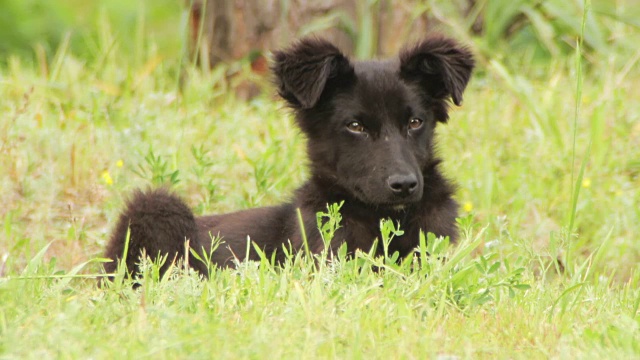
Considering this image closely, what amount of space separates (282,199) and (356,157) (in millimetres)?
1155

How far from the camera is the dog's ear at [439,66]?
14.9 feet

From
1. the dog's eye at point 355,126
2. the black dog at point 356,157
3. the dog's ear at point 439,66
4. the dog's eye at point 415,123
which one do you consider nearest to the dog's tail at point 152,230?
the black dog at point 356,157

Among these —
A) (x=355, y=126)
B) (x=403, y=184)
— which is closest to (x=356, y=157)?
(x=355, y=126)

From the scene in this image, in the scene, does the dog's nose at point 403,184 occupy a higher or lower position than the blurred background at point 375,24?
lower

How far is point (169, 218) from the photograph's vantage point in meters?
4.70

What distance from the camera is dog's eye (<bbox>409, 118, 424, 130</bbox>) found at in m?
4.55

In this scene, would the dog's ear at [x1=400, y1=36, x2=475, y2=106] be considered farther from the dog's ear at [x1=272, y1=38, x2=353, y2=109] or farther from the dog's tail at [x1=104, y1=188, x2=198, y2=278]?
the dog's tail at [x1=104, y1=188, x2=198, y2=278]

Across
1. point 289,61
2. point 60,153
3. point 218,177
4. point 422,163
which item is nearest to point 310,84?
point 289,61

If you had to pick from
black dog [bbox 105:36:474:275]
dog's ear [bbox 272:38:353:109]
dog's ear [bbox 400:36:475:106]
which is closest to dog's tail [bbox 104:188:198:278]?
black dog [bbox 105:36:474:275]

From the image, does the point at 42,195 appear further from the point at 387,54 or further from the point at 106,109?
the point at 387,54

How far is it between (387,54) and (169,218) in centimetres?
344

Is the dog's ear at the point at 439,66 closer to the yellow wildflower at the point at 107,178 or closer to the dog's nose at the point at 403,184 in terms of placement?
the dog's nose at the point at 403,184

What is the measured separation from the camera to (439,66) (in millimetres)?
4613

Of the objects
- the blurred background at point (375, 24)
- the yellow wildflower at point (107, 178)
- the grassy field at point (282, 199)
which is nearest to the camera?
the grassy field at point (282, 199)
